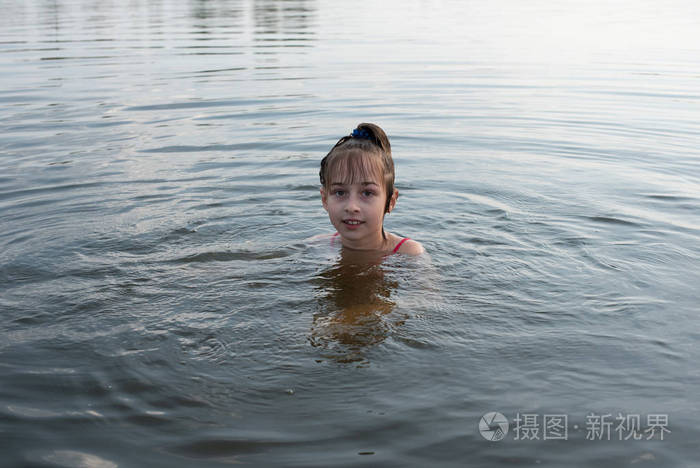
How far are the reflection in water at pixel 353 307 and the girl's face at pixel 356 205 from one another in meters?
0.30

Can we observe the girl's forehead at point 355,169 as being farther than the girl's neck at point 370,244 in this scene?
No

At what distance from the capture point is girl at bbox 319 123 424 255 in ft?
17.2

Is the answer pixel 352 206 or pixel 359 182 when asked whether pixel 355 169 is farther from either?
pixel 352 206

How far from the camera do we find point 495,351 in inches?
156

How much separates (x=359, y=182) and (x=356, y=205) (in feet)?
0.57

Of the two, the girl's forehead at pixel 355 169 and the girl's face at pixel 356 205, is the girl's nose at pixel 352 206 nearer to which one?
the girl's face at pixel 356 205

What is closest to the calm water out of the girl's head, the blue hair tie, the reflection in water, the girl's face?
the reflection in water

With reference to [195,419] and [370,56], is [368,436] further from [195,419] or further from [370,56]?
[370,56]

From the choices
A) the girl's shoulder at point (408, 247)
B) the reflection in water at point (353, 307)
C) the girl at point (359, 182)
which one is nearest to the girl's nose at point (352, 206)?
the girl at point (359, 182)

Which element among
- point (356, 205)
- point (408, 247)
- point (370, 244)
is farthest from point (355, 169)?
point (408, 247)

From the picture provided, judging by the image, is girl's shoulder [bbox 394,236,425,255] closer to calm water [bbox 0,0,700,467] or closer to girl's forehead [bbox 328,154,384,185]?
calm water [bbox 0,0,700,467]

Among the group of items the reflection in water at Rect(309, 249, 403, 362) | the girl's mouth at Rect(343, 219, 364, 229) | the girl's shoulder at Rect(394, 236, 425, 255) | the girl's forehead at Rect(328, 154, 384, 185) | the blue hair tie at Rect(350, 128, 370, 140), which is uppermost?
the blue hair tie at Rect(350, 128, 370, 140)

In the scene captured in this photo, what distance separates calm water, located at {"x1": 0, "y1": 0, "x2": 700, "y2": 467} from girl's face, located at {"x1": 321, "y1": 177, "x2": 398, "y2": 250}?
357 millimetres

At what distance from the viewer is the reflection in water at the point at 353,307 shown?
4.08m
